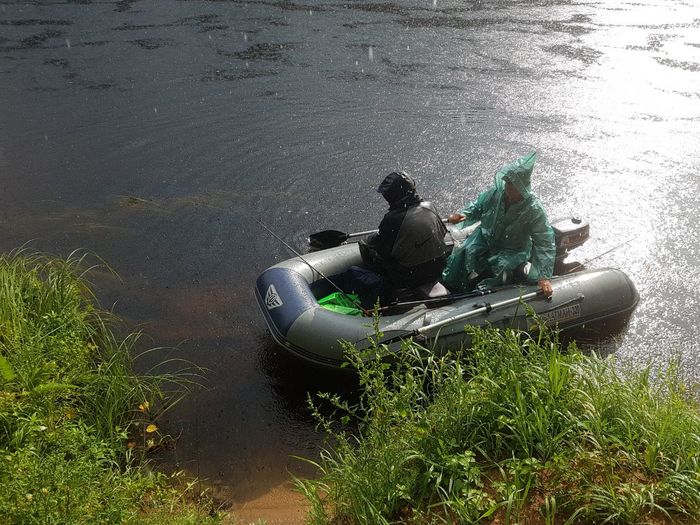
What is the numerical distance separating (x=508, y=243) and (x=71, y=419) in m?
3.95

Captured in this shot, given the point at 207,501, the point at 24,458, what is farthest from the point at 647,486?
the point at 24,458

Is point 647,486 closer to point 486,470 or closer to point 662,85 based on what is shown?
point 486,470

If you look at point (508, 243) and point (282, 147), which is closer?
point (508, 243)

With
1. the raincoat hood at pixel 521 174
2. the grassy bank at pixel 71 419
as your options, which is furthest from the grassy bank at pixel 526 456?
the raincoat hood at pixel 521 174

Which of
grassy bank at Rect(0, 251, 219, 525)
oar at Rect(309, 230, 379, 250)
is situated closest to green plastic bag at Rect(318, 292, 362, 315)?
oar at Rect(309, 230, 379, 250)

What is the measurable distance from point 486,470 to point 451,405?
1.40ft

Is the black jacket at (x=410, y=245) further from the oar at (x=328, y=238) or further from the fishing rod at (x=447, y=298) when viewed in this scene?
the oar at (x=328, y=238)

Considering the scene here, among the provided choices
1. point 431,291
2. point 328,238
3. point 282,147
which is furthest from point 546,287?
point 282,147

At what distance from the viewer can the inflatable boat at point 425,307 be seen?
565 centimetres

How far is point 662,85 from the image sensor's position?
42.3 ft

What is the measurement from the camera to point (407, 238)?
5.88 m

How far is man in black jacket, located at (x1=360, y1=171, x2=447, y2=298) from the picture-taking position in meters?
5.88

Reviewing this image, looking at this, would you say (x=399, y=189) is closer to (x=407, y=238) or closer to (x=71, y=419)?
(x=407, y=238)

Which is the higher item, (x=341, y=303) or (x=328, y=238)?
(x=328, y=238)
